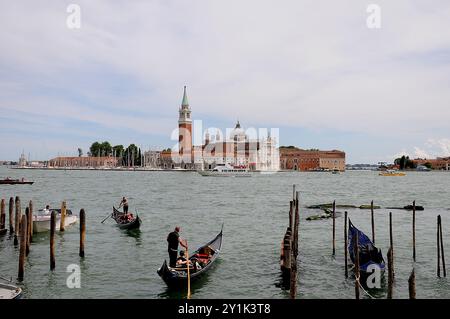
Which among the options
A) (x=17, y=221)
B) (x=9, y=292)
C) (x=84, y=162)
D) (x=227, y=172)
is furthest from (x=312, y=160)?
(x=9, y=292)

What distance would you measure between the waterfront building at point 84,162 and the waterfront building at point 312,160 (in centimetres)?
4664

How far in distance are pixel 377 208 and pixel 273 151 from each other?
90.1m

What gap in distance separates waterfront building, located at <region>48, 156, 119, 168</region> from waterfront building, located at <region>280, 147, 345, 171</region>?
46.6 metres

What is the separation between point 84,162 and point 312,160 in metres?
63.4

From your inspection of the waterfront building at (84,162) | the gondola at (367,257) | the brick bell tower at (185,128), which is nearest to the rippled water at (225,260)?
the gondola at (367,257)

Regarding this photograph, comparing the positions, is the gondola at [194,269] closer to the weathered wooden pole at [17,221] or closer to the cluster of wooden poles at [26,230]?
the cluster of wooden poles at [26,230]

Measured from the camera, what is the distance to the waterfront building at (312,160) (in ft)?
407

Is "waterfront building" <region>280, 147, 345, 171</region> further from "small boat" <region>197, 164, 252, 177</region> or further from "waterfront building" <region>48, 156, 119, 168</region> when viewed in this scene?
"waterfront building" <region>48, 156, 119, 168</region>

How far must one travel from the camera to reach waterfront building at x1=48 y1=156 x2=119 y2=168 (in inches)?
5007

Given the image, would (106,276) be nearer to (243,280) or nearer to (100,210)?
(243,280)

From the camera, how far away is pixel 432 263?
12.2 metres

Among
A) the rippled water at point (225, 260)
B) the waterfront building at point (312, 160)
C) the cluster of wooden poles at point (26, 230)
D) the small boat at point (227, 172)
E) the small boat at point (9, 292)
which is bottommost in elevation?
the rippled water at point (225, 260)

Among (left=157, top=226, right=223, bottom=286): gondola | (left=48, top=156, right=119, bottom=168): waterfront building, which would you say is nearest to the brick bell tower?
(left=48, top=156, right=119, bottom=168): waterfront building

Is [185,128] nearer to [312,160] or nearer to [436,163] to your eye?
[312,160]
